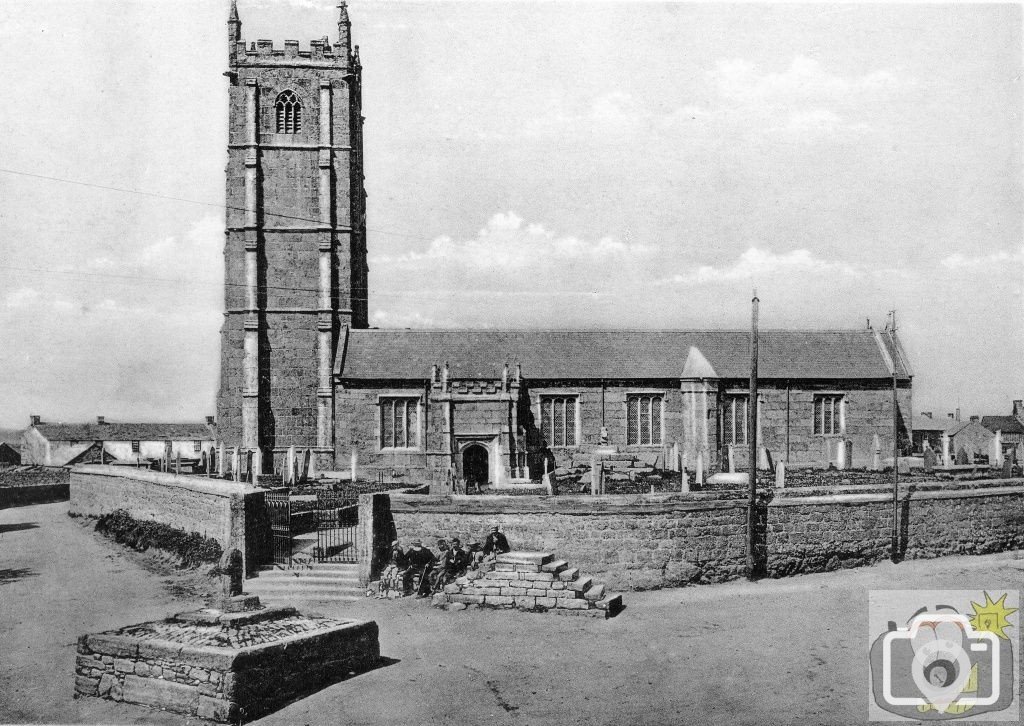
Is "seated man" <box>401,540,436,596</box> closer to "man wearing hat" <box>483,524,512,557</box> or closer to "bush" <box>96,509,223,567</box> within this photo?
"man wearing hat" <box>483,524,512,557</box>

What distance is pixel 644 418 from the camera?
38094mm

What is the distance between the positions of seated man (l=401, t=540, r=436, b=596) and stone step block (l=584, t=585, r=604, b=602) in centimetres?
357

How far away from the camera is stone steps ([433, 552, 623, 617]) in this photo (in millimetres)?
17484

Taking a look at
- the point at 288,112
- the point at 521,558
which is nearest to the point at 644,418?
the point at 521,558

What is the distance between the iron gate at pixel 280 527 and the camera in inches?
816

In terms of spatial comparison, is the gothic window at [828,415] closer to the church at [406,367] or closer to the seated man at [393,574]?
the church at [406,367]

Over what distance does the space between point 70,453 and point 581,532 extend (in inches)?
2370

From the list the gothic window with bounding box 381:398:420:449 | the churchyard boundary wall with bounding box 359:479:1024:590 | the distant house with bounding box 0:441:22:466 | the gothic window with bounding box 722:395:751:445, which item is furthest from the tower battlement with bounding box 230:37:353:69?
the distant house with bounding box 0:441:22:466

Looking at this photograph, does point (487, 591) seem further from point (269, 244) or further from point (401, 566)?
point (269, 244)

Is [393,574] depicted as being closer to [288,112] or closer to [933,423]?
[288,112]

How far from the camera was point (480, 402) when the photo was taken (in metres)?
35.6

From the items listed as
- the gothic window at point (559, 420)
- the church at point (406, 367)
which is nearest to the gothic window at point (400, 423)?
the church at point (406, 367)

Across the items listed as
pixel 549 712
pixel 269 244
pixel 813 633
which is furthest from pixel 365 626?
→ pixel 269 244

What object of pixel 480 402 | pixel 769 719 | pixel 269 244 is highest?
pixel 269 244
